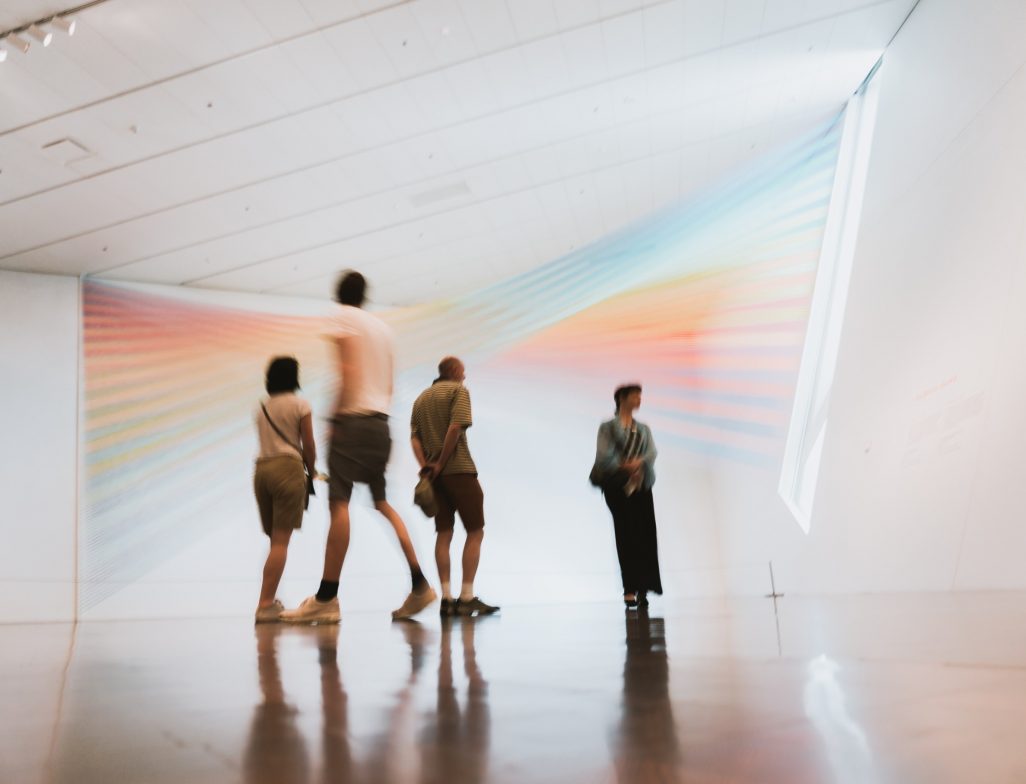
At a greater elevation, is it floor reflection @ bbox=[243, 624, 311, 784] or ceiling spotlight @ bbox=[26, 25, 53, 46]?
ceiling spotlight @ bbox=[26, 25, 53, 46]

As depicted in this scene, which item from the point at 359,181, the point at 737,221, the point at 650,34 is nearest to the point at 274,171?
the point at 359,181

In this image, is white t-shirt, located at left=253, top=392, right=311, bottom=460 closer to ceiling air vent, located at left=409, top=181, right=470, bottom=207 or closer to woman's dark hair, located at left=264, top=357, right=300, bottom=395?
woman's dark hair, located at left=264, top=357, right=300, bottom=395

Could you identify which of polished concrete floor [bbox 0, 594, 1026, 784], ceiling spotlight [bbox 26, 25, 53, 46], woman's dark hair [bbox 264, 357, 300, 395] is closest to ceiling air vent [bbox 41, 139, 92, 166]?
ceiling spotlight [bbox 26, 25, 53, 46]

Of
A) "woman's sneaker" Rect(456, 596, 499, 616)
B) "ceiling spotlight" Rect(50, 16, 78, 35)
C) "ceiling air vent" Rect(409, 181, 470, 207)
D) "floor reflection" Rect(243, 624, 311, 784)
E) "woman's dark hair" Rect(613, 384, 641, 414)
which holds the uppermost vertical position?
"ceiling spotlight" Rect(50, 16, 78, 35)

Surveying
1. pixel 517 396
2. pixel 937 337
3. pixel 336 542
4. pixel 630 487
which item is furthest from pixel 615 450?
pixel 517 396

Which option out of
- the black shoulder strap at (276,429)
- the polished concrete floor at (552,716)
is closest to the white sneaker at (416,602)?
the black shoulder strap at (276,429)

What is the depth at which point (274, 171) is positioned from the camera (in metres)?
8.02

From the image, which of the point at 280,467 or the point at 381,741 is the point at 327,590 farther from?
the point at 381,741

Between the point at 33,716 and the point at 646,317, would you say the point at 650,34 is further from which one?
the point at 33,716

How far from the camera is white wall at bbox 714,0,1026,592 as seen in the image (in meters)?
4.61

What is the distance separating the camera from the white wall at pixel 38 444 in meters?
9.06

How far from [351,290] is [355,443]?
714mm

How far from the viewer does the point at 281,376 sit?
4270mm

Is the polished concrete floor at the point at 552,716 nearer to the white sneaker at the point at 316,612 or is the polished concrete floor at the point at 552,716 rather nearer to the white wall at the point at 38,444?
the white sneaker at the point at 316,612
